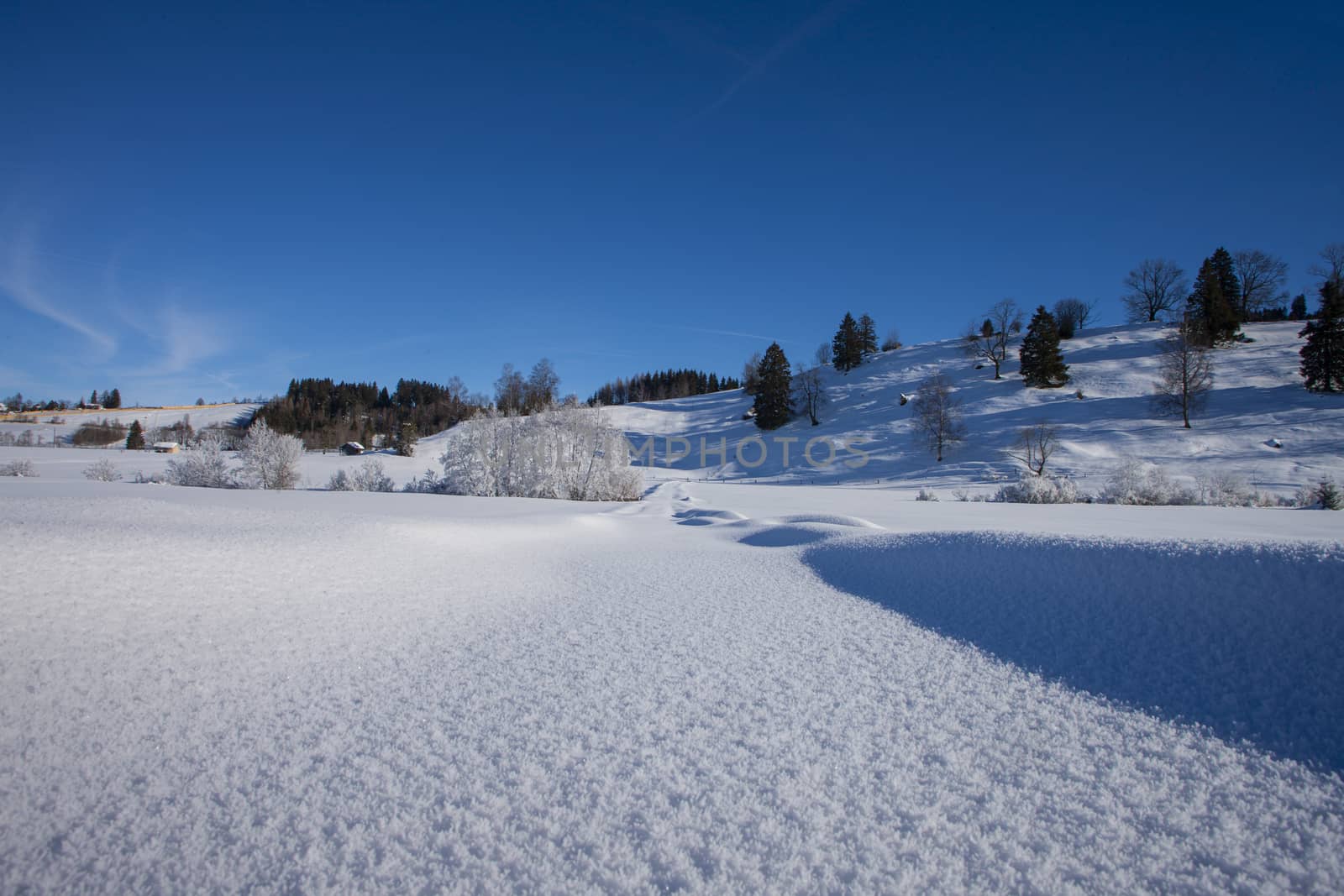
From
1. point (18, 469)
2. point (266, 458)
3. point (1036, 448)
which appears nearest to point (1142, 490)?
point (1036, 448)

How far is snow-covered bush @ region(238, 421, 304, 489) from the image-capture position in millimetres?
21281

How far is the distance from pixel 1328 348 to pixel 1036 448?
20.3 m

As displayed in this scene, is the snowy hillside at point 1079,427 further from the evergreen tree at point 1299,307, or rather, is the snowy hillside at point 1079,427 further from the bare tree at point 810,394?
the evergreen tree at point 1299,307

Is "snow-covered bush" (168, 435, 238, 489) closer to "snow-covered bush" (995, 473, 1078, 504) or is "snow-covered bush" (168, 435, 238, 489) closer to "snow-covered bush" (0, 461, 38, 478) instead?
"snow-covered bush" (0, 461, 38, 478)

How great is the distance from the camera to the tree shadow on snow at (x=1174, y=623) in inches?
94.0

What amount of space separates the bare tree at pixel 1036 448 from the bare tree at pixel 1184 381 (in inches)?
364

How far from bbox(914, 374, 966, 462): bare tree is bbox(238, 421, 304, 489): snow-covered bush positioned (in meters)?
35.8

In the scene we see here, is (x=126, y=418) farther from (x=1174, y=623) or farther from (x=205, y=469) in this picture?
(x=1174, y=623)

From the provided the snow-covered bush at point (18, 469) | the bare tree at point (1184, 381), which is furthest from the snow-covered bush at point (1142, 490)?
the snow-covered bush at point (18, 469)

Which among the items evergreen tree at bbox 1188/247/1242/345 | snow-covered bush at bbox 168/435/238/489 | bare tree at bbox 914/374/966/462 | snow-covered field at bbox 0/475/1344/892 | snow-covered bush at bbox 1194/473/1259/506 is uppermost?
evergreen tree at bbox 1188/247/1242/345

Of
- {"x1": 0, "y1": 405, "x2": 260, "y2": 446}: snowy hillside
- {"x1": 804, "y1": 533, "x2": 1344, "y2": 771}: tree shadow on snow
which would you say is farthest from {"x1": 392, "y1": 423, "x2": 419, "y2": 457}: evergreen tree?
{"x1": 804, "y1": 533, "x2": 1344, "y2": 771}: tree shadow on snow

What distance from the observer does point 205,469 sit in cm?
2141

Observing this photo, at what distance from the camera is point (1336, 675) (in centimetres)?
246

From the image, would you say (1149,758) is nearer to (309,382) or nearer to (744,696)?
(744,696)
